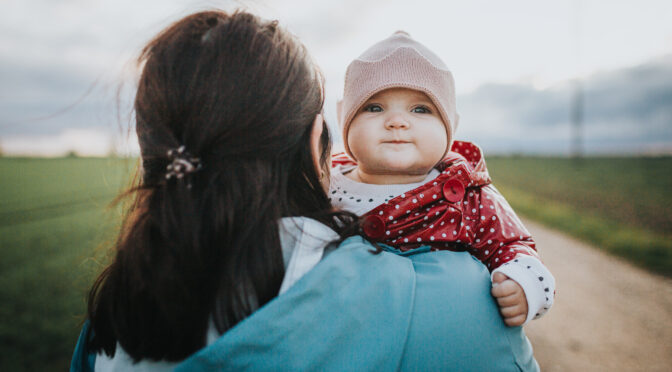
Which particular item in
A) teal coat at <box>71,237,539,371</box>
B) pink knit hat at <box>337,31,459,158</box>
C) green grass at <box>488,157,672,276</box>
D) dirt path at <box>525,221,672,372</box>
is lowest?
green grass at <box>488,157,672,276</box>

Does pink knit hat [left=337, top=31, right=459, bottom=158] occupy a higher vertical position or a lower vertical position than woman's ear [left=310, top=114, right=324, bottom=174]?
higher

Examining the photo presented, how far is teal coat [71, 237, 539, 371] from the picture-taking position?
0.95 metres

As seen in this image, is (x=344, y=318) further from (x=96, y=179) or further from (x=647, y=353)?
(x=96, y=179)

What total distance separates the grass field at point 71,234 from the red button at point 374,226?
0.92m

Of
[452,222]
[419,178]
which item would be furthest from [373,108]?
[452,222]

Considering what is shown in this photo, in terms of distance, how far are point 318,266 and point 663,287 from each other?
564 centimetres

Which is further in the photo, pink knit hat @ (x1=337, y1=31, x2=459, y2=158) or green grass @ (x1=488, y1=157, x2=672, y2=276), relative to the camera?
green grass @ (x1=488, y1=157, x2=672, y2=276)

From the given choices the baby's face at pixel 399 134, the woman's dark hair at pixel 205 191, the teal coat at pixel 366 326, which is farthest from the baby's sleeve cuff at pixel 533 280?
the woman's dark hair at pixel 205 191

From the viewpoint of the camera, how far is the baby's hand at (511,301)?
49.8 inches

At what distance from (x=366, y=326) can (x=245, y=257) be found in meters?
0.37

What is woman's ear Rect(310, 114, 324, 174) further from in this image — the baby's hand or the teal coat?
the baby's hand

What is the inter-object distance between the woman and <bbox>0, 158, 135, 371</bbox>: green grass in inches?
15.0

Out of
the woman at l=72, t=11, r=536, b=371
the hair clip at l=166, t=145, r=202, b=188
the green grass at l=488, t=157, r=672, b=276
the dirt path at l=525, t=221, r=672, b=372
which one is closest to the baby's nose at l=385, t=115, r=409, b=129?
the woman at l=72, t=11, r=536, b=371

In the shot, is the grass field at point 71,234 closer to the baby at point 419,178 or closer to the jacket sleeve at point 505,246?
the baby at point 419,178
